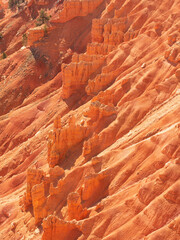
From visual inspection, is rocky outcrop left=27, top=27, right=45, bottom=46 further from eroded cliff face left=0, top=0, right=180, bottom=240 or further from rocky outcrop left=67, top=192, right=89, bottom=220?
rocky outcrop left=67, top=192, right=89, bottom=220

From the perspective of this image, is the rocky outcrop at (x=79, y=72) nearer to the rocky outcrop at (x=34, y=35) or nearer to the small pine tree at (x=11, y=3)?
the rocky outcrop at (x=34, y=35)

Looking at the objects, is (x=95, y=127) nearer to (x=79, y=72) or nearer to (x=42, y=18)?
(x=79, y=72)

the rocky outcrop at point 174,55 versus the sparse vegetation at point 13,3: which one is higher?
Result: the sparse vegetation at point 13,3

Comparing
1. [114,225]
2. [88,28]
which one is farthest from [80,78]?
[114,225]

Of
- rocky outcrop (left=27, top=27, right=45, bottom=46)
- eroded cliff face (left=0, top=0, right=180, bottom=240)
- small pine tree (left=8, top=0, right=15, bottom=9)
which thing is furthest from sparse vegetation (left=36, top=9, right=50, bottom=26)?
small pine tree (left=8, top=0, right=15, bottom=9)

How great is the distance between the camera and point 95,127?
27562 millimetres

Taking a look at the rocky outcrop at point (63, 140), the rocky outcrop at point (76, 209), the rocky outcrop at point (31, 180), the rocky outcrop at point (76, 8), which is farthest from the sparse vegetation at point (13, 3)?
the rocky outcrop at point (76, 209)

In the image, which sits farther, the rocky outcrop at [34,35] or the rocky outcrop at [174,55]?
the rocky outcrop at [34,35]

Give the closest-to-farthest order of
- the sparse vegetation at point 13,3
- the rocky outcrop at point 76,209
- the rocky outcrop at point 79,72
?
the rocky outcrop at point 76,209
the rocky outcrop at point 79,72
the sparse vegetation at point 13,3

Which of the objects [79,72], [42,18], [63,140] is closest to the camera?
[63,140]

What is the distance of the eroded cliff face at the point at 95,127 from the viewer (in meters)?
18.3

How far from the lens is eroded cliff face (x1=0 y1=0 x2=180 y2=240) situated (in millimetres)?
18281

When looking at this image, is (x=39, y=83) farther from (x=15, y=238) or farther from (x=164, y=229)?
(x=164, y=229)

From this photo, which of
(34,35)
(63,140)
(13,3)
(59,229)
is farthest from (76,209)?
(13,3)
